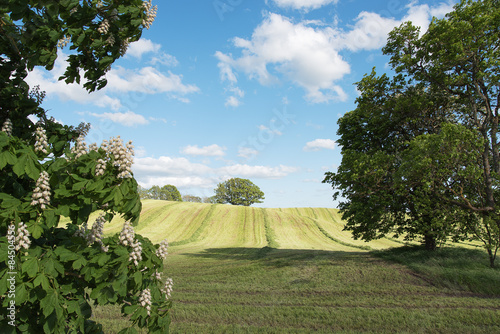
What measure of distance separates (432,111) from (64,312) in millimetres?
22662

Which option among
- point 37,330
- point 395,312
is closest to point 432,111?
point 395,312

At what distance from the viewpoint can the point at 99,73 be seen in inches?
165

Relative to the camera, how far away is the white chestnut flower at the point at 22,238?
3.12 metres

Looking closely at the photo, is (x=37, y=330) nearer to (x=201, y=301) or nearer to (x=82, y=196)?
(x=82, y=196)

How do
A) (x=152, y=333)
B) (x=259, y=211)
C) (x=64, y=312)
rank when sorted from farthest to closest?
(x=259, y=211) < (x=152, y=333) < (x=64, y=312)

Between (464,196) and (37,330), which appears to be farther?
(464,196)

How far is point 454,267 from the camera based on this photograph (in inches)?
656

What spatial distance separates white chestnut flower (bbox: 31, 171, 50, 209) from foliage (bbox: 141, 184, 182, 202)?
385 feet

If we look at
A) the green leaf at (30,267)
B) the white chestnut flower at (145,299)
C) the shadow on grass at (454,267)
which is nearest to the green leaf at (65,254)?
the green leaf at (30,267)

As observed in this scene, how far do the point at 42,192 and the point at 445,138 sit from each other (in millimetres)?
17724

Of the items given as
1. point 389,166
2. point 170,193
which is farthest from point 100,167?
point 170,193

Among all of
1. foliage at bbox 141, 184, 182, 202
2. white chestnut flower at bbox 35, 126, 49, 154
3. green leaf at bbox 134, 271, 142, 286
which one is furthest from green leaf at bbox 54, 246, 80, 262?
foliage at bbox 141, 184, 182, 202

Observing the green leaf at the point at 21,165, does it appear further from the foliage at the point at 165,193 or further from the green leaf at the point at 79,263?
the foliage at the point at 165,193

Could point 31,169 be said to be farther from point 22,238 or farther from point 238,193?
point 238,193
